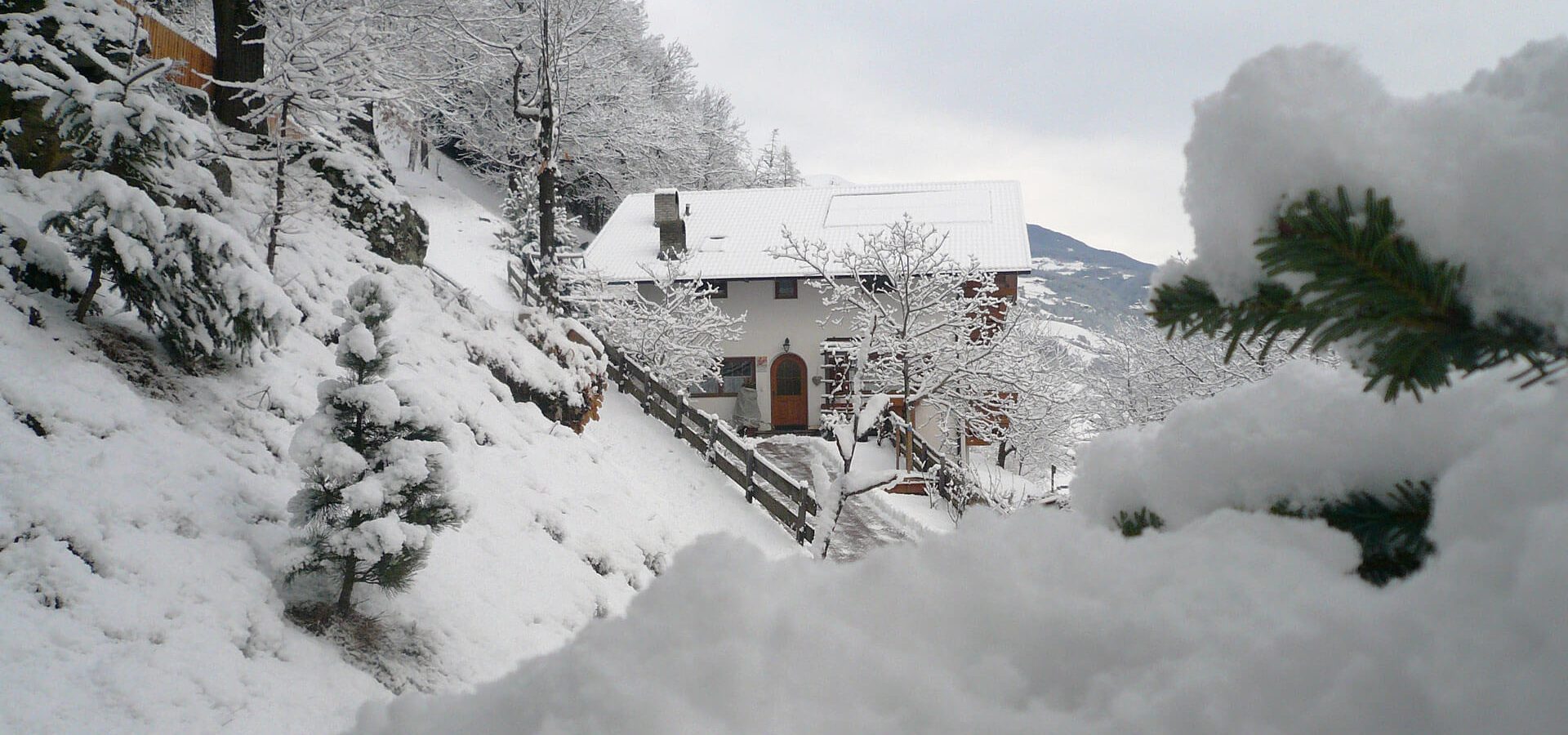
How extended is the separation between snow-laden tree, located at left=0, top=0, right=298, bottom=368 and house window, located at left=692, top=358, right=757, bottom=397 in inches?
871

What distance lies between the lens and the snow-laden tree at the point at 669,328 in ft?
70.8

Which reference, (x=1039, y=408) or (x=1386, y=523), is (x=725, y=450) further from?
(x=1386, y=523)

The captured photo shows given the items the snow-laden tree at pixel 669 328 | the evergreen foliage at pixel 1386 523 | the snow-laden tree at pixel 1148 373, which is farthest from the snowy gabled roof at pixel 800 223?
the evergreen foliage at pixel 1386 523

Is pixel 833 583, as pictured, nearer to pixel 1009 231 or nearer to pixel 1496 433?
pixel 1496 433

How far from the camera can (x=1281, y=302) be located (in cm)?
105

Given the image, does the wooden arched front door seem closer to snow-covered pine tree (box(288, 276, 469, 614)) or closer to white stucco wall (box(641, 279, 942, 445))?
white stucco wall (box(641, 279, 942, 445))

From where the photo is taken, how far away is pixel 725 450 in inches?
690

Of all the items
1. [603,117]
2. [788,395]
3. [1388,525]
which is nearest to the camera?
[1388,525]

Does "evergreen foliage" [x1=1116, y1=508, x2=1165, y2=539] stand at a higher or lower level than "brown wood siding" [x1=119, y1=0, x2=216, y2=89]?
lower

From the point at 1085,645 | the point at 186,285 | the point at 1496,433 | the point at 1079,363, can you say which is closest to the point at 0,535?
the point at 186,285

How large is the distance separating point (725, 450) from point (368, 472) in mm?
11727

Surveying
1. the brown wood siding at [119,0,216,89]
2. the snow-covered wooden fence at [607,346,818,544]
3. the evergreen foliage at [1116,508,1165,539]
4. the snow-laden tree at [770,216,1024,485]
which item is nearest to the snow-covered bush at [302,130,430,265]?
the brown wood siding at [119,0,216,89]

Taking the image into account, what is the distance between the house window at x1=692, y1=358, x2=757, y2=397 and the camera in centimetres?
2939

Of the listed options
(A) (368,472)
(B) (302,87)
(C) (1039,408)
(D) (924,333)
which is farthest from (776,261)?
(A) (368,472)
